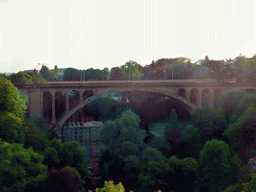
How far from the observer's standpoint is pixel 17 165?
A: 771 inches

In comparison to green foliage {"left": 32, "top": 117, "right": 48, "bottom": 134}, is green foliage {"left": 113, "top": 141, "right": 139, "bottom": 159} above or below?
below

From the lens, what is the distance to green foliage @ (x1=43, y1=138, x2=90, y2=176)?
77.3 feet

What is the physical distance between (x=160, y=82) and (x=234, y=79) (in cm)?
1397

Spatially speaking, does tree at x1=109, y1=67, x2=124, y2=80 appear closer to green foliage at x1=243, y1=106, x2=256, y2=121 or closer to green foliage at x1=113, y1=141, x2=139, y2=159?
green foliage at x1=113, y1=141, x2=139, y2=159

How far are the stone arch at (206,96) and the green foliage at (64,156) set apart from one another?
2496 cm

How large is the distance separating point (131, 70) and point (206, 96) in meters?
33.0

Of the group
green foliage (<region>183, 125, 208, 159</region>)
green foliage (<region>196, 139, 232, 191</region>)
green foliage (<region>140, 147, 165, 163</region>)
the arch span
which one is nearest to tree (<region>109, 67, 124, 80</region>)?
the arch span

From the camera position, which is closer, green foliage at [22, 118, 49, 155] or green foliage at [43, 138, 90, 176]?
green foliage at [43, 138, 90, 176]

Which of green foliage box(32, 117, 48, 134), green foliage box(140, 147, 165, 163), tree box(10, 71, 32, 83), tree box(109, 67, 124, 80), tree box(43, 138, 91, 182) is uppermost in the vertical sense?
tree box(109, 67, 124, 80)

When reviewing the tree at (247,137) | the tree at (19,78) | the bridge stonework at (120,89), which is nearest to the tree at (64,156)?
the tree at (247,137)

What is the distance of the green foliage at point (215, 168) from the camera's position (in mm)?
23469

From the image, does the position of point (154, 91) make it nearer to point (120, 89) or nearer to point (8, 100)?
point (120, 89)

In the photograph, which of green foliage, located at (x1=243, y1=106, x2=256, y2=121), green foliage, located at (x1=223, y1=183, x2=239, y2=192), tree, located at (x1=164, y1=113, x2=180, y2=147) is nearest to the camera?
green foliage, located at (x1=223, y1=183, x2=239, y2=192)

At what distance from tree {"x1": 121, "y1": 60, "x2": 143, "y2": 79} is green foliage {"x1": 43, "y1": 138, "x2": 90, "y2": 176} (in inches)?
1951
